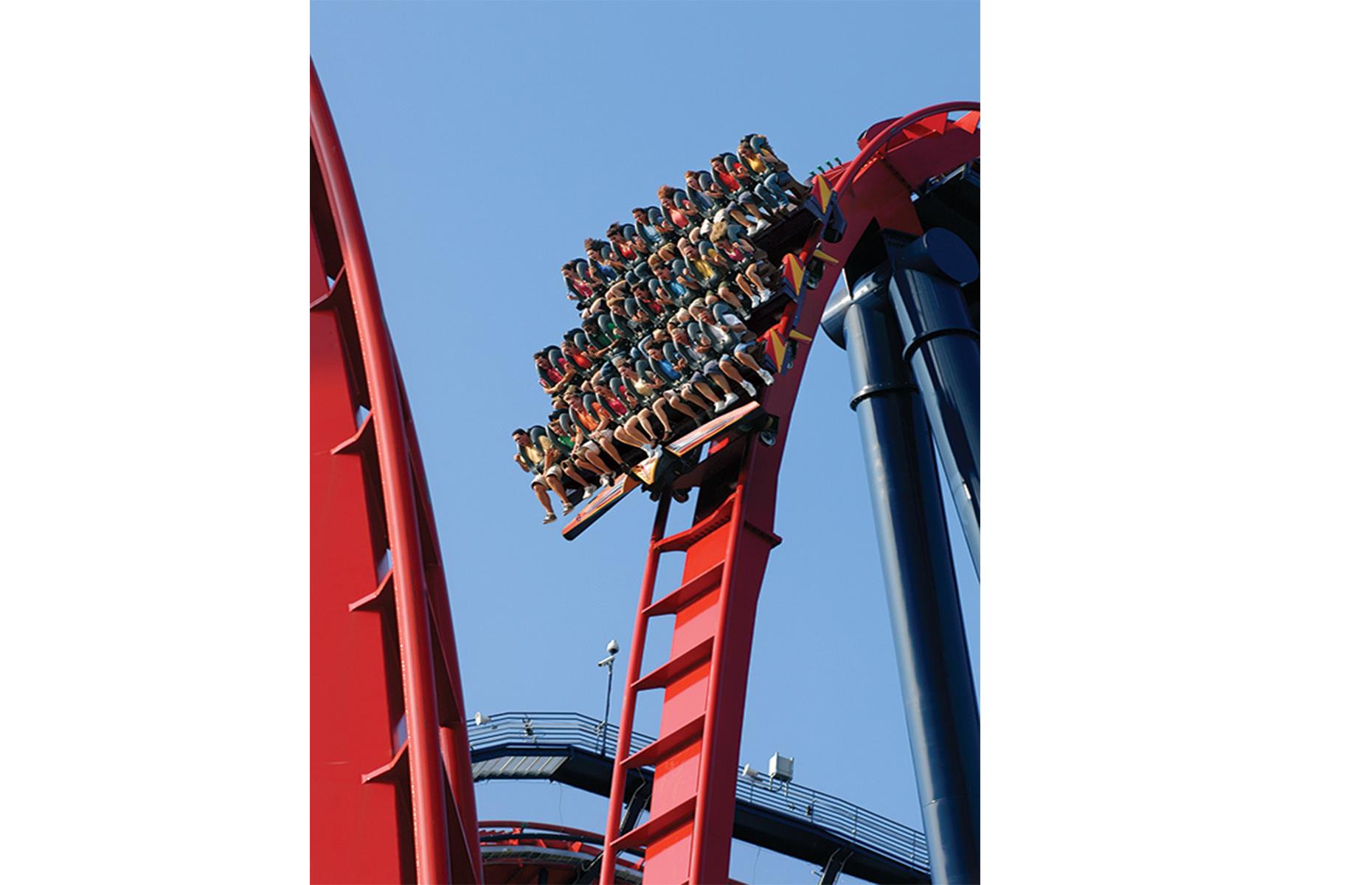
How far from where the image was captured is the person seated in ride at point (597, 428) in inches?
406

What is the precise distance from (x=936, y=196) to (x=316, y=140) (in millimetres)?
5178

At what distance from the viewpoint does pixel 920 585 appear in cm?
1065

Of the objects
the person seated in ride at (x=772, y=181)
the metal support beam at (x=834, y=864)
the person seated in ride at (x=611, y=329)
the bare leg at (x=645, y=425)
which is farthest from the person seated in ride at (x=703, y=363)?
the metal support beam at (x=834, y=864)

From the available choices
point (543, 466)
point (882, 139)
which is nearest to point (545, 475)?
point (543, 466)

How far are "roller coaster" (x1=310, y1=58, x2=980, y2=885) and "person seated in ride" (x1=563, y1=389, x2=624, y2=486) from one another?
206mm

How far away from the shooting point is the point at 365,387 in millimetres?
9500

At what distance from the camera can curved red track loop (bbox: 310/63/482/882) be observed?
7691mm

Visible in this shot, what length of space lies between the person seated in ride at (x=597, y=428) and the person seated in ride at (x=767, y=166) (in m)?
1.80

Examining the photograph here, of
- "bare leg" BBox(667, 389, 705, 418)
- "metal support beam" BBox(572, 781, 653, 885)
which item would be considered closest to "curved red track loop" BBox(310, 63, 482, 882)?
"bare leg" BBox(667, 389, 705, 418)

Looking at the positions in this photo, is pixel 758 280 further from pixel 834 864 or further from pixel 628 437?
pixel 834 864

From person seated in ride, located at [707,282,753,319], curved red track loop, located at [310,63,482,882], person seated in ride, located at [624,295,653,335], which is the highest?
person seated in ride, located at [624,295,653,335]

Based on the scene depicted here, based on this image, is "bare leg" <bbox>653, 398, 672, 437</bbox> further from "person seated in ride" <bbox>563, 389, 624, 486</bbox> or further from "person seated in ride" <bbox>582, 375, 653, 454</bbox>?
"person seated in ride" <bbox>563, 389, 624, 486</bbox>
